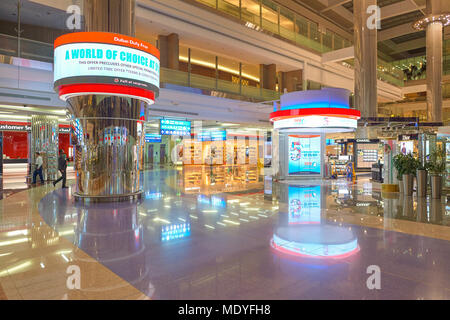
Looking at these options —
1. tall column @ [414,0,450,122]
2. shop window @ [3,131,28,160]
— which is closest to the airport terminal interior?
tall column @ [414,0,450,122]

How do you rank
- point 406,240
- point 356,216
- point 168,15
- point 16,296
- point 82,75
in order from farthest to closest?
point 168,15 < point 82,75 < point 356,216 < point 406,240 < point 16,296

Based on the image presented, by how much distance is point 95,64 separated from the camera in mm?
7949

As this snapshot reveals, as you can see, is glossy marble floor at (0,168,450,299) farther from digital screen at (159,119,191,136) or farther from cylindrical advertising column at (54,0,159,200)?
digital screen at (159,119,191,136)

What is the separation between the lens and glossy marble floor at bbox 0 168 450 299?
3.03m

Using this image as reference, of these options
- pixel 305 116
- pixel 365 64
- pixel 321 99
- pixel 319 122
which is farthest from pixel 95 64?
pixel 365 64

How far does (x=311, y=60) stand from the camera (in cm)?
2475

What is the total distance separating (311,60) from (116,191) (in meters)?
21.4

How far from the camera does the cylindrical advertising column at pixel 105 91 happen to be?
7953mm

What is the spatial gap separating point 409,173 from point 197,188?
7.81 metres

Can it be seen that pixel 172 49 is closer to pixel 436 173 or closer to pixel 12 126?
pixel 12 126

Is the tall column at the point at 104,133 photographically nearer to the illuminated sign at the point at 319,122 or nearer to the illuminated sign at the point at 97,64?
the illuminated sign at the point at 97,64

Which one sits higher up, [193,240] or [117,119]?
[117,119]
